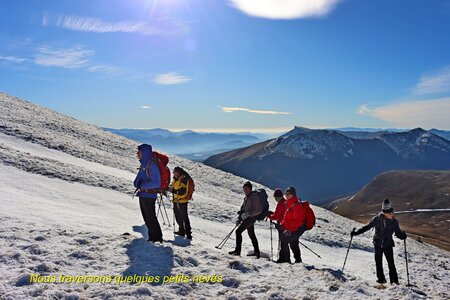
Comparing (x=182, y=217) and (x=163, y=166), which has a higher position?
(x=163, y=166)

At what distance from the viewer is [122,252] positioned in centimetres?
976

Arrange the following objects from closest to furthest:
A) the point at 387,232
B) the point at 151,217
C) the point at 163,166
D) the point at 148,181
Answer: the point at 148,181, the point at 151,217, the point at 387,232, the point at 163,166

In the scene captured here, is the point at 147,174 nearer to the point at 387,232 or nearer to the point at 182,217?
the point at 182,217

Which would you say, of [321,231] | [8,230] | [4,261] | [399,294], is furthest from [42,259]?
[321,231]

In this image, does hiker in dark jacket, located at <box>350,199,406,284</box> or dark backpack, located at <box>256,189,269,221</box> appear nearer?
hiker in dark jacket, located at <box>350,199,406,284</box>

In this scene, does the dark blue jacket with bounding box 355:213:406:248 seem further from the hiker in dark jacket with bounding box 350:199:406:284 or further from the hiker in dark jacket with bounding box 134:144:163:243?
the hiker in dark jacket with bounding box 134:144:163:243

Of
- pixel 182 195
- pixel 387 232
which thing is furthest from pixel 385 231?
pixel 182 195

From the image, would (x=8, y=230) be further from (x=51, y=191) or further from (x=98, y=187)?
(x=98, y=187)

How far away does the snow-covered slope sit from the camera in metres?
8.11

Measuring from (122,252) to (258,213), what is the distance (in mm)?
5036

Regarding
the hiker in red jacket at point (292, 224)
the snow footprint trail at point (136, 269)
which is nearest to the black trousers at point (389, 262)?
the snow footprint trail at point (136, 269)

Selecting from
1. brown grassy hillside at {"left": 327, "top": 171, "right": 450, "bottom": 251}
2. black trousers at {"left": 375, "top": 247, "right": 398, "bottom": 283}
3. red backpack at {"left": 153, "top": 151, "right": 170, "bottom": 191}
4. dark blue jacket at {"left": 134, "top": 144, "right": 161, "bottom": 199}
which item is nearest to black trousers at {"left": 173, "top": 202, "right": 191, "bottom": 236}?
red backpack at {"left": 153, "top": 151, "right": 170, "bottom": 191}

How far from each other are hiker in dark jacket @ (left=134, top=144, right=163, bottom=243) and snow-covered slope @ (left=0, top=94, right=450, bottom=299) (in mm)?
854

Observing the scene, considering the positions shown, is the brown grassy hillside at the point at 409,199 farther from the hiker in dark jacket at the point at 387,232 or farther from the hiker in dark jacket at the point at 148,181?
the hiker in dark jacket at the point at 148,181
